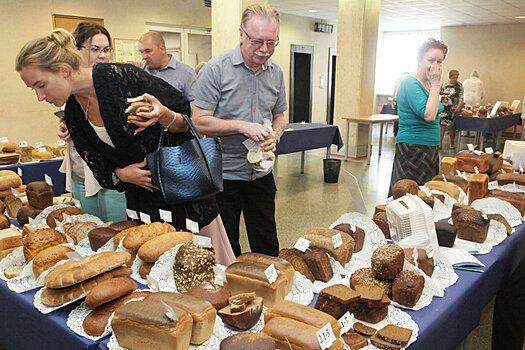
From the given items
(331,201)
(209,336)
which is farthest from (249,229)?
(331,201)

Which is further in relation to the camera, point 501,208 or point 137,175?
point 501,208

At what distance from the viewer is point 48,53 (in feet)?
4.90

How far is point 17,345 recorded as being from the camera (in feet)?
4.88

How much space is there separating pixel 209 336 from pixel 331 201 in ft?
14.0

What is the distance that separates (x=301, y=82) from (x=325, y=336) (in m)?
11.9

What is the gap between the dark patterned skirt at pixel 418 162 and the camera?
2773 millimetres

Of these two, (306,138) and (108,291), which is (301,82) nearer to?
(306,138)

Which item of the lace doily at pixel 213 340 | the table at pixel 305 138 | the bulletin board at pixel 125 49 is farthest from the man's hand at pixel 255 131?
the bulletin board at pixel 125 49

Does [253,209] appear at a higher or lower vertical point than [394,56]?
lower

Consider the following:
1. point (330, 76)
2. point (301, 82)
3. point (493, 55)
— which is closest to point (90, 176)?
point (301, 82)

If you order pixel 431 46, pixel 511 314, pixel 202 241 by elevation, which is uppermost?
pixel 431 46

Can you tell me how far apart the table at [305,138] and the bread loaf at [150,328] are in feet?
14.6

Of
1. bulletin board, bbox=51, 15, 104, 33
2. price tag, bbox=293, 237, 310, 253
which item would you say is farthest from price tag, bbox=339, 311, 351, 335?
bulletin board, bbox=51, 15, 104, 33

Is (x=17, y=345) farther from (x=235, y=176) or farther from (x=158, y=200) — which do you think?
(x=235, y=176)
